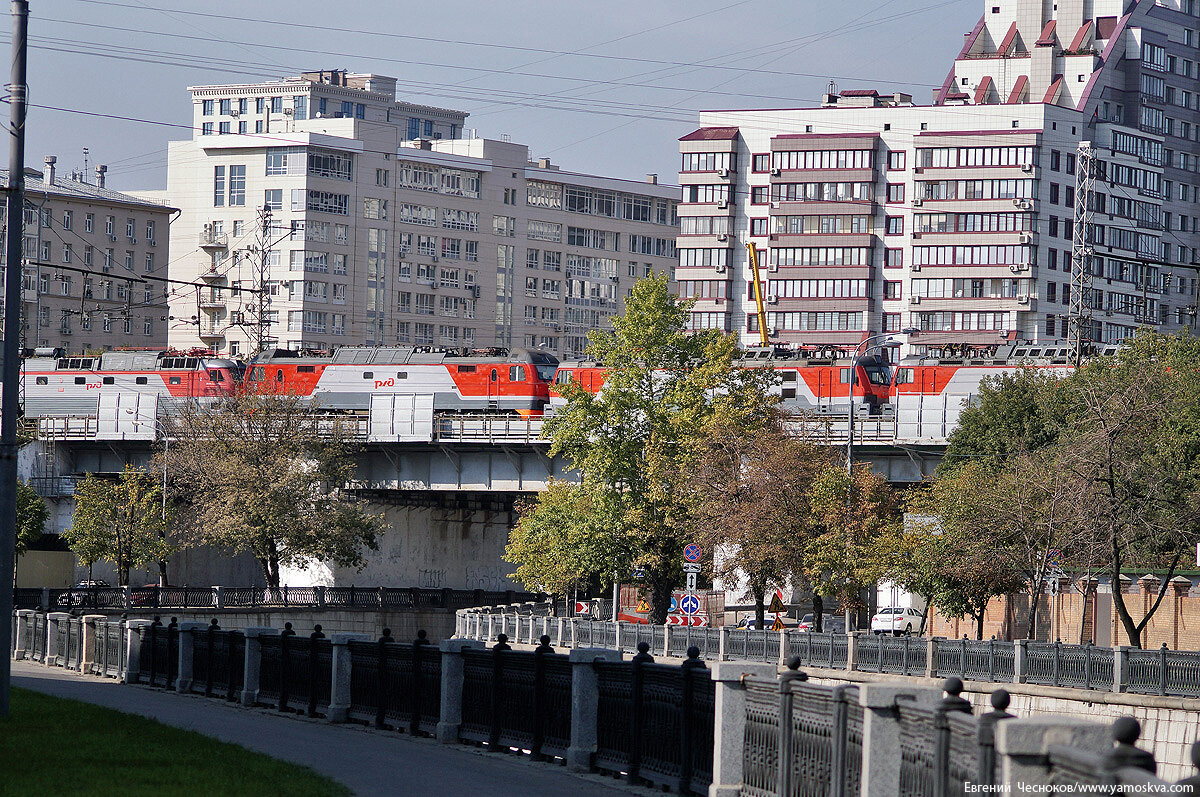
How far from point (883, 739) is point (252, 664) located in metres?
18.9

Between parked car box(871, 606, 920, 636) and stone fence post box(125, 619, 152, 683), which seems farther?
parked car box(871, 606, 920, 636)

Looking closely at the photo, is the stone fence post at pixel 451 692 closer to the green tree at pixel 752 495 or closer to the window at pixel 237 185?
the green tree at pixel 752 495

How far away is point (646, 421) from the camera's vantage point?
60125 millimetres

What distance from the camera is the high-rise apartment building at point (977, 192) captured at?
A: 130250 mm

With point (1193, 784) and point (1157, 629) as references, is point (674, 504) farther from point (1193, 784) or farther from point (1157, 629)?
point (1193, 784)

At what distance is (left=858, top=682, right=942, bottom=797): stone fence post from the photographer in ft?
41.4

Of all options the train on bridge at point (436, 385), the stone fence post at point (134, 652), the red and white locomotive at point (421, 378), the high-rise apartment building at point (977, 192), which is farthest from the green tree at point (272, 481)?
the high-rise apartment building at point (977, 192)

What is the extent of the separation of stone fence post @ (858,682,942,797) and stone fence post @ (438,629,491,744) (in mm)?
11052

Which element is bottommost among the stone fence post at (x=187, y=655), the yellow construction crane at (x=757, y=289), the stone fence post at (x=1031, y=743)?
the stone fence post at (x=187, y=655)

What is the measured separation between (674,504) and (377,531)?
27335 millimetres

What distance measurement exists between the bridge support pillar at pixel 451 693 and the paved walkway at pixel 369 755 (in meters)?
0.25

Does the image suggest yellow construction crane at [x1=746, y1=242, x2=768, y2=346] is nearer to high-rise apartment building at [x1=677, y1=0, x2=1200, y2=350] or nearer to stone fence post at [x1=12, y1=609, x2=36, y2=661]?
high-rise apartment building at [x1=677, y1=0, x2=1200, y2=350]

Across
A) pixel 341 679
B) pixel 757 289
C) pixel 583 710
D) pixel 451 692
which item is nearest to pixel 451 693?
pixel 451 692

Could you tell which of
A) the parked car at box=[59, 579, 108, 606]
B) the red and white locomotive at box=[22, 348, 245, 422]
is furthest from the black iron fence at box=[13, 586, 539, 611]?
the red and white locomotive at box=[22, 348, 245, 422]
